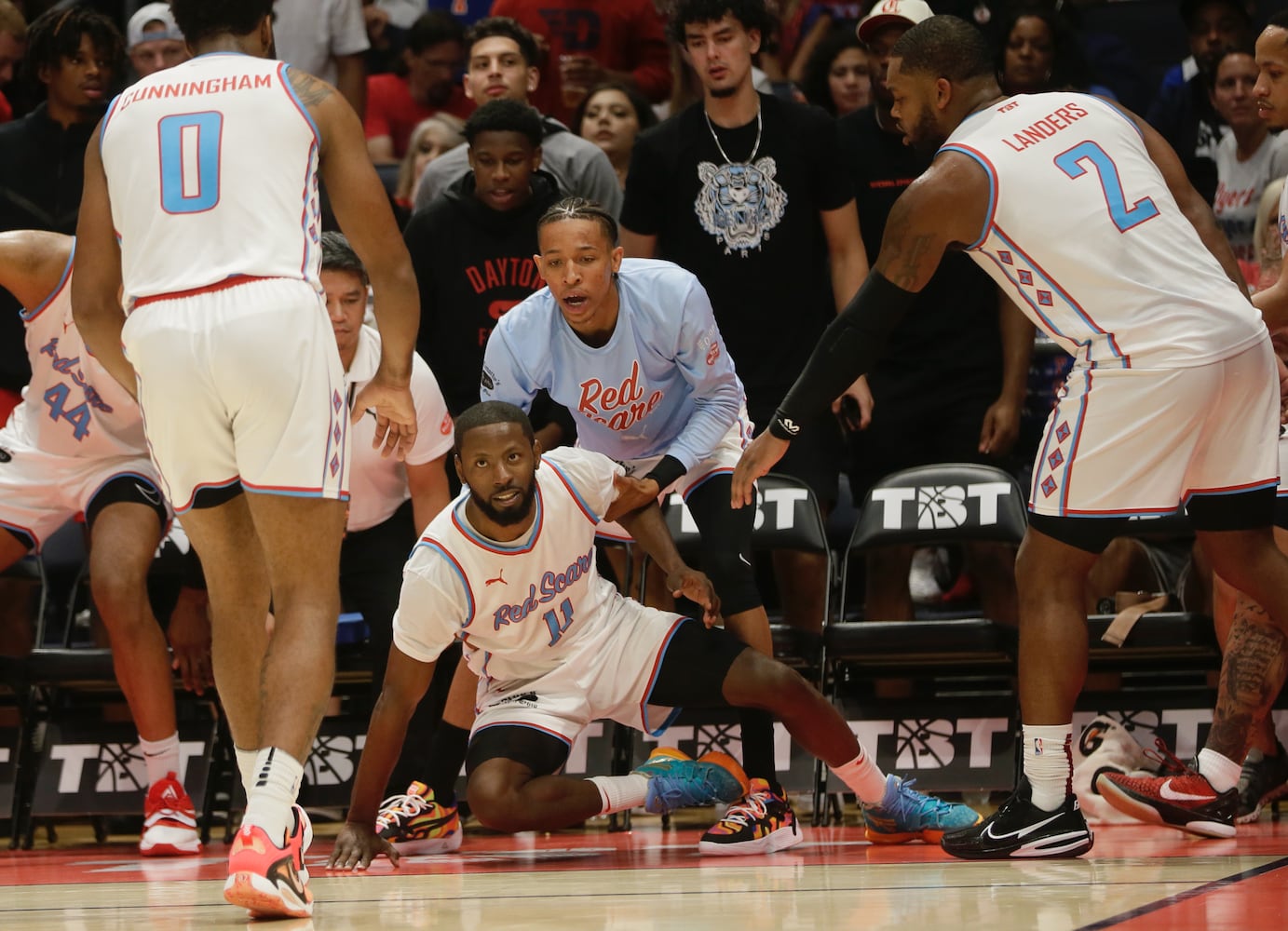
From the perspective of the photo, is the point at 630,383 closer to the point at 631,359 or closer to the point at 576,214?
the point at 631,359

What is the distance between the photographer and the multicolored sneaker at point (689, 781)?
5.18 m

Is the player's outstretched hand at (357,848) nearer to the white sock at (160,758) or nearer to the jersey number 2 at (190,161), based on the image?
the white sock at (160,758)

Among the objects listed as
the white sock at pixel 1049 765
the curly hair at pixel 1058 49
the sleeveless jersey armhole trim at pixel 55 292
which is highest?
the curly hair at pixel 1058 49

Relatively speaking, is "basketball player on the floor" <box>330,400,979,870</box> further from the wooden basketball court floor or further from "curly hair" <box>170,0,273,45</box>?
"curly hair" <box>170,0,273,45</box>

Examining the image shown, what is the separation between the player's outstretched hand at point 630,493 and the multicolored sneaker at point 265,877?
1.84 meters

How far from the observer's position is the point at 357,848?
183 inches

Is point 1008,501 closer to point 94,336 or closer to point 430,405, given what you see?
point 430,405

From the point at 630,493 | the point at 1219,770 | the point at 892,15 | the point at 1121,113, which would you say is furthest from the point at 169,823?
the point at 892,15

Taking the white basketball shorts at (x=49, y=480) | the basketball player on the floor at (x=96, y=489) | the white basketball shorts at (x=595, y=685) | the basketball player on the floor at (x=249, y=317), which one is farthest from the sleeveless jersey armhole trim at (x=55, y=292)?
the white basketball shorts at (x=595, y=685)

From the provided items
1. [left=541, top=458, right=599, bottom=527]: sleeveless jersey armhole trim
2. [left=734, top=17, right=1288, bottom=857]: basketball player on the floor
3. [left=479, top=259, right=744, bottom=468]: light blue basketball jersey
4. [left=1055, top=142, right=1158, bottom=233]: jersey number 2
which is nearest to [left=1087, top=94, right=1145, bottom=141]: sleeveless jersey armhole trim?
[left=734, top=17, right=1288, bottom=857]: basketball player on the floor

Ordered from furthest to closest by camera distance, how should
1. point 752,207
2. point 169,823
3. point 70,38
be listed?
point 70,38 < point 752,207 < point 169,823

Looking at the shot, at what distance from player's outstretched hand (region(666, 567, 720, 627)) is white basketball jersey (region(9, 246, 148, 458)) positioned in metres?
→ 2.16

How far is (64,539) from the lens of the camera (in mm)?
7141

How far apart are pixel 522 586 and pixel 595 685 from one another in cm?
41
